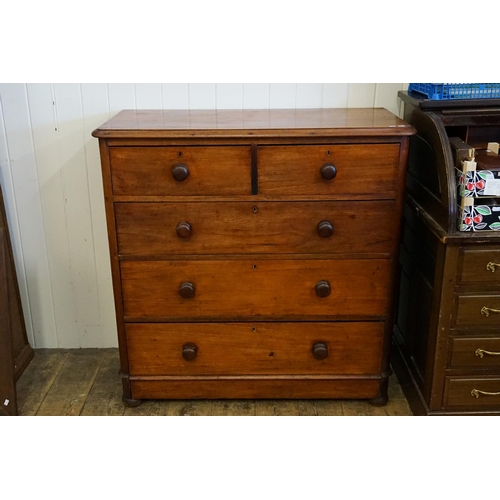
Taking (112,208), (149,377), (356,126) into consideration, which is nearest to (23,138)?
(112,208)

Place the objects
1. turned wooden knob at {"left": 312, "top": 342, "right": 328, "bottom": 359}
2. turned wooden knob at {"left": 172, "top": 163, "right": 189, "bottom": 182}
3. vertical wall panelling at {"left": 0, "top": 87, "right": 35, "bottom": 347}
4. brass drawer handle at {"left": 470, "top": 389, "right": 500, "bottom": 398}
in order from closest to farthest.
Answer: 1. turned wooden knob at {"left": 172, "top": 163, "right": 189, "bottom": 182}
2. brass drawer handle at {"left": 470, "top": 389, "right": 500, "bottom": 398}
3. turned wooden knob at {"left": 312, "top": 342, "right": 328, "bottom": 359}
4. vertical wall panelling at {"left": 0, "top": 87, "right": 35, "bottom": 347}

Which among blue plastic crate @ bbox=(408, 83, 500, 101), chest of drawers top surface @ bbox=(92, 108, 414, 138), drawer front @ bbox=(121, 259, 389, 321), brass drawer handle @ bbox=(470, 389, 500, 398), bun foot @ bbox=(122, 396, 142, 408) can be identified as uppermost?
blue plastic crate @ bbox=(408, 83, 500, 101)

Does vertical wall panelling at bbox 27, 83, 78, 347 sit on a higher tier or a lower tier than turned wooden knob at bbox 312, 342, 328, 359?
higher

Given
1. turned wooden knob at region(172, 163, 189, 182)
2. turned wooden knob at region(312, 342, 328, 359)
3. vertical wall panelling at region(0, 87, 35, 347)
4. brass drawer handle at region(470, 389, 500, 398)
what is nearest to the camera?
turned wooden knob at region(172, 163, 189, 182)

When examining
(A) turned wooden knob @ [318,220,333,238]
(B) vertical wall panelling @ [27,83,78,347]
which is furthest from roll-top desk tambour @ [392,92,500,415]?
(B) vertical wall panelling @ [27,83,78,347]

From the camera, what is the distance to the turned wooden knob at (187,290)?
2197 mm

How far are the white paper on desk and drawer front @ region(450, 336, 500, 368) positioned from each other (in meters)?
0.52

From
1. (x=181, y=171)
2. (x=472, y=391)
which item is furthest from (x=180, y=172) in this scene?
(x=472, y=391)

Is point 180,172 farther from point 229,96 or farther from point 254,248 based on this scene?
point 229,96

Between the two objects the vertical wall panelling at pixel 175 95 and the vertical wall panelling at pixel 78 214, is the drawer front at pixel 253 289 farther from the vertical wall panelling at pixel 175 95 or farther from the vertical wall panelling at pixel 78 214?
the vertical wall panelling at pixel 175 95

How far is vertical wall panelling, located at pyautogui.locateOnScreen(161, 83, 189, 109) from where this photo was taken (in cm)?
245

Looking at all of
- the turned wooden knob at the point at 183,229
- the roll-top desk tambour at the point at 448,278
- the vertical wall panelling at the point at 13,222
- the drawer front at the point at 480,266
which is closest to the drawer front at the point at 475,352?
the roll-top desk tambour at the point at 448,278

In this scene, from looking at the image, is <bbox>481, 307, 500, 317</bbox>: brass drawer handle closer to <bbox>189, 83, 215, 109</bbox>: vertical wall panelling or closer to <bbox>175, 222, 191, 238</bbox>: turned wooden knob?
<bbox>175, 222, 191, 238</bbox>: turned wooden knob

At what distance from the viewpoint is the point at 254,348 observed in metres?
2.32
